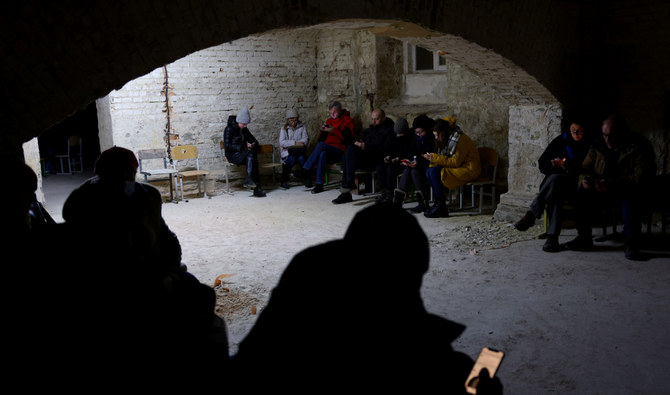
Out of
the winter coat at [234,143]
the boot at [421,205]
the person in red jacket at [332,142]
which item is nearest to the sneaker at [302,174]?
the person in red jacket at [332,142]

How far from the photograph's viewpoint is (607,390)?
3156 mm

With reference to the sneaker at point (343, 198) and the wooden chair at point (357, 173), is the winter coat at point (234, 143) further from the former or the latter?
the sneaker at point (343, 198)

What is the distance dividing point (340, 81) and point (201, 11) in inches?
287

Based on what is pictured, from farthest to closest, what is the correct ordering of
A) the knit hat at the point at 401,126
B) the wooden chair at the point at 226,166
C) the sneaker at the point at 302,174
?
the sneaker at the point at 302,174 → the wooden chair at the point at 226,166 → the knit hat at the point at 401,126

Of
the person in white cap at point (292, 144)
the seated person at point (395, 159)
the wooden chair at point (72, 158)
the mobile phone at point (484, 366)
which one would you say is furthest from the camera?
the wooden chair at point (72, 158)

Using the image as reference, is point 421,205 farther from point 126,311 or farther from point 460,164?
point 126,311

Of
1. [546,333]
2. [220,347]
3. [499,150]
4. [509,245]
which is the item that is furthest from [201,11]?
[499,150]

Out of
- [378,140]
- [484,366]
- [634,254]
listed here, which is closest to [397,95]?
[378,140]

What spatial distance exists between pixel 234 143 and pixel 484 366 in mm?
8462

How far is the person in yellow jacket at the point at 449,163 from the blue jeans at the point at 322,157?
2.45 m

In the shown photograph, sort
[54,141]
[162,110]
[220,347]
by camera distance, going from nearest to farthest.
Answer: [220,347] → [162,110] → [54,141]

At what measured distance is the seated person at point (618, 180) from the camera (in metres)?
5.56

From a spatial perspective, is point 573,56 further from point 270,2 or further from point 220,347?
point 220,347

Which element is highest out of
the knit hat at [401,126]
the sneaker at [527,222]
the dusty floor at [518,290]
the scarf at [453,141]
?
the knit hat at [401,126]
